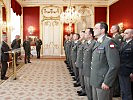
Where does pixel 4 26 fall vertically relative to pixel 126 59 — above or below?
above

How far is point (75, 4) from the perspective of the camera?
59.9 feet

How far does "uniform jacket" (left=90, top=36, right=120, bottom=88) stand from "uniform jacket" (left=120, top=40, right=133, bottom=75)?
1.51m

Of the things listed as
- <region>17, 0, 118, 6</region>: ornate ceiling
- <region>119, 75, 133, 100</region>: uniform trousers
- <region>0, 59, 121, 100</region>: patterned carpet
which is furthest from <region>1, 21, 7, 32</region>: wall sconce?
<region>119, 75, 133, 100</region>: uniform trousers

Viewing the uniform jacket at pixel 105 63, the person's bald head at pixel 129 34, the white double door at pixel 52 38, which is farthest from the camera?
the white double door at pixel 52 38

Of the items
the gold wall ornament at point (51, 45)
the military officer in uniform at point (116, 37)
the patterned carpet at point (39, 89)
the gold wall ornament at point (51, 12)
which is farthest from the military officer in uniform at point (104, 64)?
the gold wall ornament at point (51, 12)

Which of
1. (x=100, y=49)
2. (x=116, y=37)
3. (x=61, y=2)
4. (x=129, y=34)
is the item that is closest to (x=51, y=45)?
(x=61, y=2)

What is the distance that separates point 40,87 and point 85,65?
269 cm

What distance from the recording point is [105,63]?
3311 mm

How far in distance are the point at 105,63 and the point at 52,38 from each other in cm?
1534

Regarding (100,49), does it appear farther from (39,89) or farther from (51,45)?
(51,45)

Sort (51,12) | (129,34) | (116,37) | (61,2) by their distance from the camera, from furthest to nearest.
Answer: (51,12)
(61,2)
(116,37)
(129,34)

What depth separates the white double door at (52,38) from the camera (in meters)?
18.5

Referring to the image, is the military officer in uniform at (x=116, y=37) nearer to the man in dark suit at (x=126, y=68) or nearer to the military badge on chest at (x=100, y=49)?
the man in dark suit at (x=126, y=68)

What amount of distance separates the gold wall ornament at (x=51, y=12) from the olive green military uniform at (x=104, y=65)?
15182 mm
